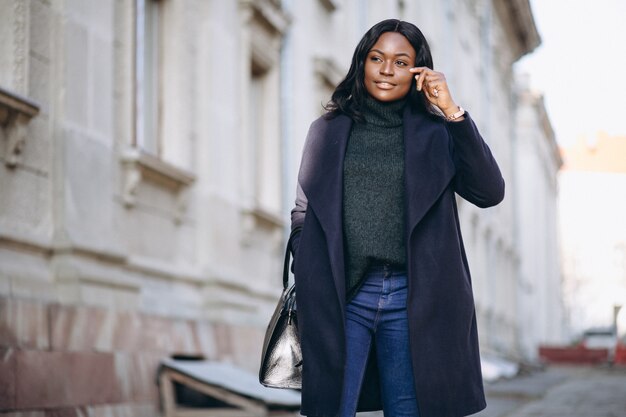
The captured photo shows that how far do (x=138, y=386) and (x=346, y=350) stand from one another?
5.07 meters

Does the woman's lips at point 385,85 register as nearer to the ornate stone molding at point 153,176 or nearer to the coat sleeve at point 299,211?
the coat sleeve at point 299,211

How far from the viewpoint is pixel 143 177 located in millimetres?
10000

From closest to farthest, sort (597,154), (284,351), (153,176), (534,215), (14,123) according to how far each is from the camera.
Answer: (284,351), (14,123), (153,176), (534,215), (597,154)

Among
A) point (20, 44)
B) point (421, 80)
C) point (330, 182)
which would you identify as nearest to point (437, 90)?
point (421, 80)

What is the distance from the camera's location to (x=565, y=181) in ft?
314

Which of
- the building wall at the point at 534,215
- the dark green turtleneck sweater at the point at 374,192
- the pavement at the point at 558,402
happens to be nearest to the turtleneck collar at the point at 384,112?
the dark green turtleneck sweater at the point at 374,192

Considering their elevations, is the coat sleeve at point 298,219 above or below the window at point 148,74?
below

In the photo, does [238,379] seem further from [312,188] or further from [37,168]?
[312,188]

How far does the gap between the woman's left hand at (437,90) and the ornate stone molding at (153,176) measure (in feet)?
18.0

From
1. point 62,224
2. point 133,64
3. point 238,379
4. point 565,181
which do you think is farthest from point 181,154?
point 565,181

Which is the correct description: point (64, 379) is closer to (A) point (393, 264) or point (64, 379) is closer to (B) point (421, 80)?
(A) point (393, 264)

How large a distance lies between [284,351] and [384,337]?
0.37m

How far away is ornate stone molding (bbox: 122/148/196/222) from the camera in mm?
9547

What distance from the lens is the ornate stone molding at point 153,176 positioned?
9.55m
